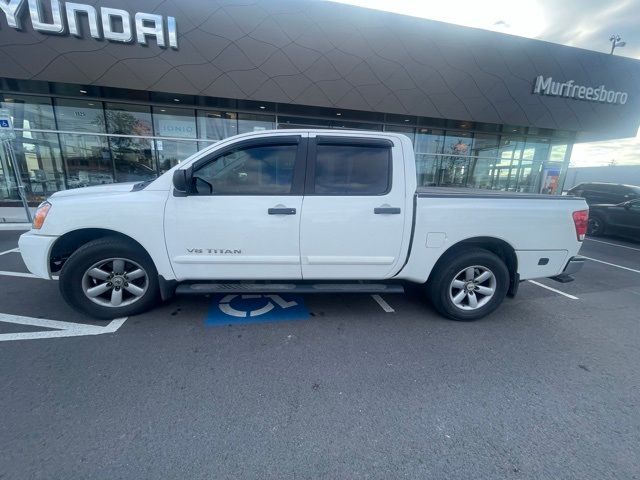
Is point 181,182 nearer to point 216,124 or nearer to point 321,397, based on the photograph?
point 321,397

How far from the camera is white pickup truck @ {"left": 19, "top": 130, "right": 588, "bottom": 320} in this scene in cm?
289

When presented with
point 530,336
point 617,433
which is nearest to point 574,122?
point 530,336

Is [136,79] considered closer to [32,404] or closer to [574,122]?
[32,404]

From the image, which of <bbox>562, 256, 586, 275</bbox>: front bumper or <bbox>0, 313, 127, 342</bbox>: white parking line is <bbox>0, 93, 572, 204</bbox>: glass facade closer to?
<bbox>0, 313, 127, 342</bbox>: white parking line

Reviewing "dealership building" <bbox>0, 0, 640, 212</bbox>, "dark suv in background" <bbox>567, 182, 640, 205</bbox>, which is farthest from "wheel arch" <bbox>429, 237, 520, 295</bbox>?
"dark suv in background" <bbox>567, 182, 640, 205</bbox>

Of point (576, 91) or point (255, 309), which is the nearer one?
point (255, 309)

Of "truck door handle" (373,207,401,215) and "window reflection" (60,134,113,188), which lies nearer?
"truck door handle" (373,207,401,215)

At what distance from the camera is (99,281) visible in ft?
10.2

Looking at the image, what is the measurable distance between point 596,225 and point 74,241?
14007 millimetres

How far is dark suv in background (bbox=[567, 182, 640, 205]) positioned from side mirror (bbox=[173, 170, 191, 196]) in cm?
1195

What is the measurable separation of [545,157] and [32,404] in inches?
775

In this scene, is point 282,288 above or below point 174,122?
below

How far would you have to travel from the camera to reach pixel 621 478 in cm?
162

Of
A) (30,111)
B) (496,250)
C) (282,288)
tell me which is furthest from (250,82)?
(496,250)
